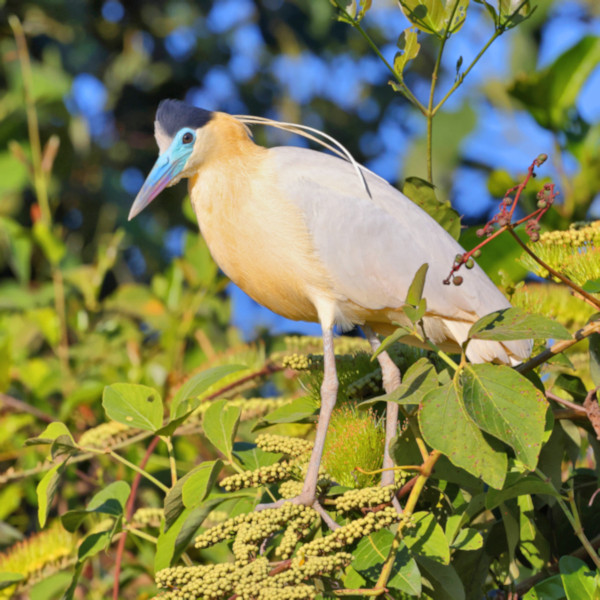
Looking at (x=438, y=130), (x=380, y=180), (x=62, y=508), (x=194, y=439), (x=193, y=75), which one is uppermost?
(x=193, y=75)

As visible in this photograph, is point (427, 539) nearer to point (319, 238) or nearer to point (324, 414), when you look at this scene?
point (324, 414)

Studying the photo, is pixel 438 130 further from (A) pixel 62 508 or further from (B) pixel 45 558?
(B) pixel 45 558

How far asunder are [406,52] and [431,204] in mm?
324

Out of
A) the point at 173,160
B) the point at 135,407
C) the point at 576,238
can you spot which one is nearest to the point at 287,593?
the point at 135,407

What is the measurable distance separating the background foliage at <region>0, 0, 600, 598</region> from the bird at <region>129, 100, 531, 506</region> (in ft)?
0.23

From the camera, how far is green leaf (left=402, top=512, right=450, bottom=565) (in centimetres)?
105

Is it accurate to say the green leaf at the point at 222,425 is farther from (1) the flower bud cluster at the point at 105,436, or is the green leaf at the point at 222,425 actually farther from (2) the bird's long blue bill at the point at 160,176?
(2) the bird's long blue bill at the point at 160,176

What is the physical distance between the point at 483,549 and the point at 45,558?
835mm

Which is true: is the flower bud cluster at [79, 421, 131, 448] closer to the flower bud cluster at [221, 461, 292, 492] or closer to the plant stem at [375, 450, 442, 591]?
the flower bud cluster at [221, 461, 292, 492]

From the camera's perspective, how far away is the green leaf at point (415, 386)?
0.97 metres

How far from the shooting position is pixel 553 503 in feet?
4.06

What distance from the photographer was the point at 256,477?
1136 mm

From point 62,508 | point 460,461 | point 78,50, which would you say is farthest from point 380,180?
point 78,50

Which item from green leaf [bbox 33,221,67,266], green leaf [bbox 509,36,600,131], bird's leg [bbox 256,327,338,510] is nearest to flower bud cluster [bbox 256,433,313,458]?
bird's leg [bbox 256,327,338,510]
